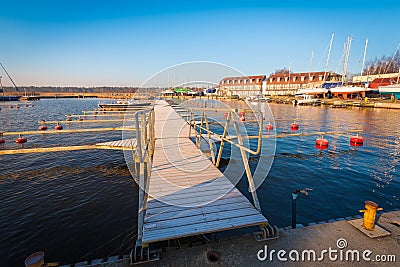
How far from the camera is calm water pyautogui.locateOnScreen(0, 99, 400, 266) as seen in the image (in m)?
6.43

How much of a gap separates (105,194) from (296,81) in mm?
98963

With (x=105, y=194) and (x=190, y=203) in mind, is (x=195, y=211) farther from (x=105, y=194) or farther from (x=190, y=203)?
(x=105, y=194)

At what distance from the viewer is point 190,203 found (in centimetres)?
543

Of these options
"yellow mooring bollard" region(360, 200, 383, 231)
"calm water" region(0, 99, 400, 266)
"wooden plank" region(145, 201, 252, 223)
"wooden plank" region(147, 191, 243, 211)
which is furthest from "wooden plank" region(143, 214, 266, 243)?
"calm water" region(0, 99, 400, 266)

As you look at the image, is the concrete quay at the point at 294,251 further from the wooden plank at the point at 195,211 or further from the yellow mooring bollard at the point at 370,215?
the wooden plank at the point at 195,211

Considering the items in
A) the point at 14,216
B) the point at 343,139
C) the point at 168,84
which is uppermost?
the point at 168,84

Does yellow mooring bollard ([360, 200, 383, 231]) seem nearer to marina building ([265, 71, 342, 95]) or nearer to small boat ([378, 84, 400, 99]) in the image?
small boat ([378, 84, 400, 99])

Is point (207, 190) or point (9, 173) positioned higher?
point (207, 190)

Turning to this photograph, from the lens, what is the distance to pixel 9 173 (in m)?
11.8

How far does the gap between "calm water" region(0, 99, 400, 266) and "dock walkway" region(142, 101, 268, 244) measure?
6.83ft

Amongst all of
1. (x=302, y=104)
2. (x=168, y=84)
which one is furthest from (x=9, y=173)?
(x=302, y=104)

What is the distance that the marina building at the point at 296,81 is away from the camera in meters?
84.8

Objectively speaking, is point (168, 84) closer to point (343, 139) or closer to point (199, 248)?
point (199, 248)

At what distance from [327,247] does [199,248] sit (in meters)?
2.69
